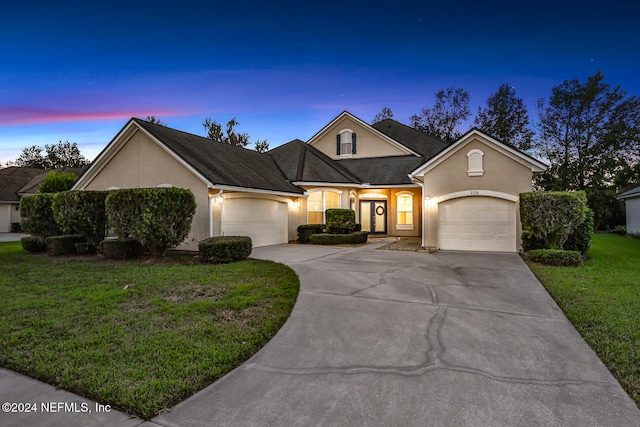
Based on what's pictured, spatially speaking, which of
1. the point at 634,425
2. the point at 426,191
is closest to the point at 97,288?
the point at 634,425

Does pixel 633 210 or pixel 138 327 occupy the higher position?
pixel 633 210

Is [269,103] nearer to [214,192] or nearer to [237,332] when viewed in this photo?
[214,192]

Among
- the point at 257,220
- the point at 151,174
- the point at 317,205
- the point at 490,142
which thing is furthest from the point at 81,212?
the point at 490,142

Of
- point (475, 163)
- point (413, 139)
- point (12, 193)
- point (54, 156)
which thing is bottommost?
point (12, 193)

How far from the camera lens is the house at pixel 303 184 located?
12859mm

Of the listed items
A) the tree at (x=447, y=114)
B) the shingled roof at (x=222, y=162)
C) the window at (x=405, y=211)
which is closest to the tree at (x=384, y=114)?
the tree at (x=447, y=114)

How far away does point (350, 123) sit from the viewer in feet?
74.4

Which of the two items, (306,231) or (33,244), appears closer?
(33,244)

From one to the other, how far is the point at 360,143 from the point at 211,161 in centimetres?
1128

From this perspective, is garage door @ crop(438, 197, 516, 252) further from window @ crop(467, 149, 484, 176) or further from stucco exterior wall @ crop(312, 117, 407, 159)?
stucco exterior wall @ crop(312, 117, 407, 159)

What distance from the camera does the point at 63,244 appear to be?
12.5 meters

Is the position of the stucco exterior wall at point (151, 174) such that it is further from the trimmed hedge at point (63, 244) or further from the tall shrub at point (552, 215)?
the tall shrub at point (552, 215)

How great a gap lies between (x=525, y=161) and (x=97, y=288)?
13749 mm

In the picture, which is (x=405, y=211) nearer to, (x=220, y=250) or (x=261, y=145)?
(x=220, y=250)
